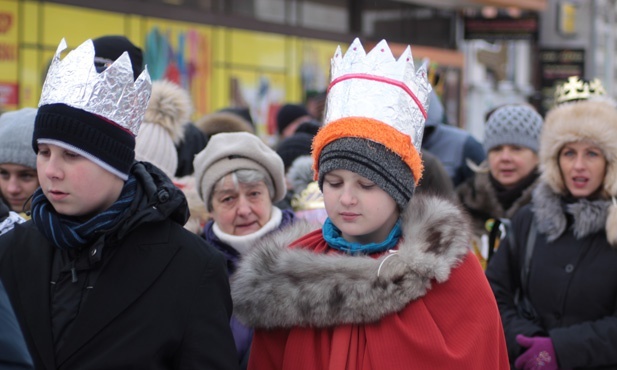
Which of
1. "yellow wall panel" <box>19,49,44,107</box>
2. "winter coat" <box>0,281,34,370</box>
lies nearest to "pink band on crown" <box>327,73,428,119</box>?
"winter coat" <box>0,281,34,370</box>

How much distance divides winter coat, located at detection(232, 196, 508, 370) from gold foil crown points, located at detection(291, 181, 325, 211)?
187 centimetres

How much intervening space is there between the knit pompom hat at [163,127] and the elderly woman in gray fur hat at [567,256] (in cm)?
177

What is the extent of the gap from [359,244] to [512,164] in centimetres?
328

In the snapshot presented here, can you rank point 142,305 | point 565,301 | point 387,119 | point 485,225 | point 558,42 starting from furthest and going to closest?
point 558,42 < point 485,225 < point 565,301 < point 387,119 < point 142,305

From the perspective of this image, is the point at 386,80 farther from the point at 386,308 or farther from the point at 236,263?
the point at 236,263

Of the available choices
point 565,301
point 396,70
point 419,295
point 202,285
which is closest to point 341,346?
point 419,295

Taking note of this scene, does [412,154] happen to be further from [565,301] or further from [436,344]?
[565,301]

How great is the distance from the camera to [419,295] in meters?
3.04

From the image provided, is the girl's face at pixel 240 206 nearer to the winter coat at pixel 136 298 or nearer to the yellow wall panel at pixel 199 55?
the winter coat at pixel 136 298

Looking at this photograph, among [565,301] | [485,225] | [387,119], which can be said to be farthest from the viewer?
[485,225]

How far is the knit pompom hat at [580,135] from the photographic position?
471 cm

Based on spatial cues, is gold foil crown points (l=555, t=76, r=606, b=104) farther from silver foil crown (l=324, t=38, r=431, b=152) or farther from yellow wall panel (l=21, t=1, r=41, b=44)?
yellow wall panel (l=21, t=1, r=41, b=44)

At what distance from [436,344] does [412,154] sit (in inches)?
Result: 26.1

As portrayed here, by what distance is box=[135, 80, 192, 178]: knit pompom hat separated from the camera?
482cm
